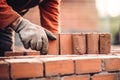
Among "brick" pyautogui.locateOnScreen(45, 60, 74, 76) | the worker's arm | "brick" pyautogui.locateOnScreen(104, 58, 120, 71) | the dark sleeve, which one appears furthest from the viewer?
the worker's arm

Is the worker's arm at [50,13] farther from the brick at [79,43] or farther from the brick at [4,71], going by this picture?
the brick at [4,71]

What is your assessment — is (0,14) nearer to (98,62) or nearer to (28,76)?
(28,76)

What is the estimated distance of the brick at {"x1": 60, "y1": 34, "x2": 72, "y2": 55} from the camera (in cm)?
294

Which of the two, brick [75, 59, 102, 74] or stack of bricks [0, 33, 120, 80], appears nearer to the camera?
stack of bricks [0, 33, 120, 80]

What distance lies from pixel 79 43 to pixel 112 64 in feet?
1.34

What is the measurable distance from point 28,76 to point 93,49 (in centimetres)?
82

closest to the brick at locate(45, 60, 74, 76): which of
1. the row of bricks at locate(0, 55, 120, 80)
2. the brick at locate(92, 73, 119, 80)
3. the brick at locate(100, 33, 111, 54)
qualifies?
the row of bricks at locate(0, 55, 120, 80)

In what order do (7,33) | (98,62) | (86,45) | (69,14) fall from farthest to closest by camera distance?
(69,14) → (7,33) → (86,45) → (98,62)

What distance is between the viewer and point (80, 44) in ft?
9.53

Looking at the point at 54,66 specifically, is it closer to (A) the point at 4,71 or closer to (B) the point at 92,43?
(A) the point at 4,71

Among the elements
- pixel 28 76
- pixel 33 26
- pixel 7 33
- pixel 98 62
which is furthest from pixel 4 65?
pixel 7 33

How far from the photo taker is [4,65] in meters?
2.27

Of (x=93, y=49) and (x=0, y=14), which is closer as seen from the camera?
(x=0, y=14)

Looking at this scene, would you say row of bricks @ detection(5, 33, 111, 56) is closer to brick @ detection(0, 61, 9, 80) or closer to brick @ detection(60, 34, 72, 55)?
brick @ detection(60, 34, 72, 55)
